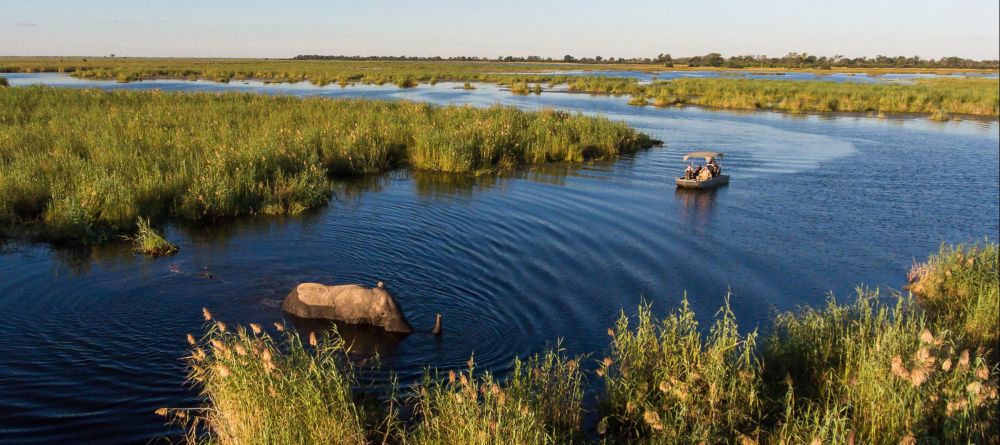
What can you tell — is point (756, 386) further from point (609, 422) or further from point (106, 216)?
point (106, 216)

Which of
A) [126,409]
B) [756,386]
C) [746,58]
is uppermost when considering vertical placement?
[746,58]

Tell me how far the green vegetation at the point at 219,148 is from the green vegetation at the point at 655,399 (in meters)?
7.88

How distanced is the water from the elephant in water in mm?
255

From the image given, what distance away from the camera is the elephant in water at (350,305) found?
28.2 feet

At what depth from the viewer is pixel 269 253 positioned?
11836 mm

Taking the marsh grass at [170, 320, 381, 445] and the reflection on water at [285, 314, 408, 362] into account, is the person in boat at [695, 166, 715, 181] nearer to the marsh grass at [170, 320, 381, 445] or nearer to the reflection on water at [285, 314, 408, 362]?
the reflection on water at [285, 314, 408, 362]

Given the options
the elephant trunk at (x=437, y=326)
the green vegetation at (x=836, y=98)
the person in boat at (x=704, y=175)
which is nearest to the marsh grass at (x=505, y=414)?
the elephant trunk at (x=437, y=326)

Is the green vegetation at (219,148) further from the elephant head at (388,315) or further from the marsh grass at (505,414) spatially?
the marsh grass at (505,414)

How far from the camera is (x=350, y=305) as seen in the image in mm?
8789

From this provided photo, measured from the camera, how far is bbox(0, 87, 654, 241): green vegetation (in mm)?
13242

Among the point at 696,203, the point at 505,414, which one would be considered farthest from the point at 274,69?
the point at 505,414

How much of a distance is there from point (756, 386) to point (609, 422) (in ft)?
4.95

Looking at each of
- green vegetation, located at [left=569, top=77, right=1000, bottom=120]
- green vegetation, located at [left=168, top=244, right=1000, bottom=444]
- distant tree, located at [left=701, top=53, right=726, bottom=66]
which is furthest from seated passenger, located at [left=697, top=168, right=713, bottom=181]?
distant tree, located at [left=701, top=53, right=726, bottom=66]

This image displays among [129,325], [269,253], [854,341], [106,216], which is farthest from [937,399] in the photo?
[106,216]
